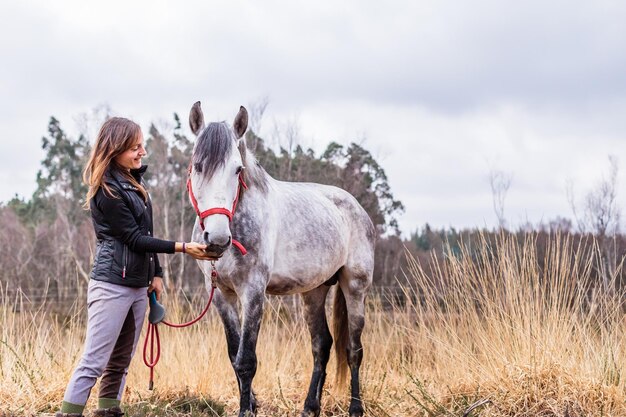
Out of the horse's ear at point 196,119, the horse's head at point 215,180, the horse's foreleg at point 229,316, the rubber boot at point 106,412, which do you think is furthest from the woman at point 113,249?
the horse's foreleg at point 229,316

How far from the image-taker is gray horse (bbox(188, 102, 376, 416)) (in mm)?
3535

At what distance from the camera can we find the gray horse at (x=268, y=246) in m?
3.54

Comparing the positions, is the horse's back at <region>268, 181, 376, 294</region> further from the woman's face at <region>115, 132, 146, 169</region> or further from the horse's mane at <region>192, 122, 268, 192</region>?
the woman's face at <region>115, 132, 146, 169</region>

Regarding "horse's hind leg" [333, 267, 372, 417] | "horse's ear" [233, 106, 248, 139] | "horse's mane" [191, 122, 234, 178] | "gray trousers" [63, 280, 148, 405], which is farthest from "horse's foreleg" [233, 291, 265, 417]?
"horse's hind leg" [333, 267, 372, 417]

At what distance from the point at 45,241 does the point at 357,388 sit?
33.4m

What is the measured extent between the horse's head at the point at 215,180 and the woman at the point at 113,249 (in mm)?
131

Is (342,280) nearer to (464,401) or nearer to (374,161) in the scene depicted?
(464,401)

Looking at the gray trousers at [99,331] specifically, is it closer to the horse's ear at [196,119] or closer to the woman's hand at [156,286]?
the woman's hand at [156,286]

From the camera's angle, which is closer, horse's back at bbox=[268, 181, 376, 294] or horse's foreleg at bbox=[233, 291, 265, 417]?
horse's foreleg at bbox=[233, 291, 265, 417]

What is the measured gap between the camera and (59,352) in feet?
19.9

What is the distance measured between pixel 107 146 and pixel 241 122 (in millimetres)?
833

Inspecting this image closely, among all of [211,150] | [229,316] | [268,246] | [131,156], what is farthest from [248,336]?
[131,156]

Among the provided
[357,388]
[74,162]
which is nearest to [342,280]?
[357,388]

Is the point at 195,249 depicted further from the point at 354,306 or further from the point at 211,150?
the point at 354,306
